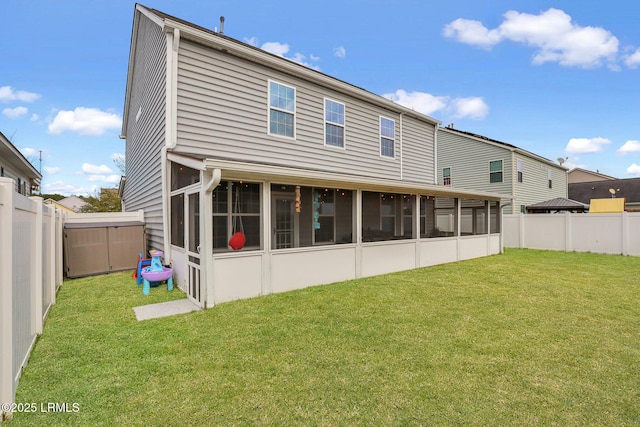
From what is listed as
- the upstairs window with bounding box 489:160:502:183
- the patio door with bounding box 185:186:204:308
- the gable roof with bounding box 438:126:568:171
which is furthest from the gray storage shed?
the gable roof with bounding box 438:126:568:171

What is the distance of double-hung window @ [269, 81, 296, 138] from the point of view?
7.64m

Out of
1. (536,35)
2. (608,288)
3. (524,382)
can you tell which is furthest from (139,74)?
(536,35)

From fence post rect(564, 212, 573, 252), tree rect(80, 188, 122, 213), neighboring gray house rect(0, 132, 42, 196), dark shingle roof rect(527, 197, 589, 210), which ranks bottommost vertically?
fence post rect(564, 212, 573, 252)

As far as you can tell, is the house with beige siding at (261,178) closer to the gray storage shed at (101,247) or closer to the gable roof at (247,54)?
the gable roof at (247,54)

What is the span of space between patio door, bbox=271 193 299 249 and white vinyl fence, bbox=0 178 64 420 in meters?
3.39

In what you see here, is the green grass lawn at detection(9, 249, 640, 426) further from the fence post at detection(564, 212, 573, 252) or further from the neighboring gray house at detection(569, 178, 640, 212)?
the neighboring gray house at detection(569, 178, 640, 212)

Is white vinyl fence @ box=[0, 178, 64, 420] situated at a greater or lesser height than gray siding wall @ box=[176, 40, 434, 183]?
lesser

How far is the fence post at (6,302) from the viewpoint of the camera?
6.88ft

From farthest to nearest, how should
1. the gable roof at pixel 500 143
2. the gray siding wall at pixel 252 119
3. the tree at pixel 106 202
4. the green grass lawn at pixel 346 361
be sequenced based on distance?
the tree at pixel 106 202
the gable roof at pixel 500 143
the gray siding wall at pixel 252 119
the green grass lawn at pixel 346 361

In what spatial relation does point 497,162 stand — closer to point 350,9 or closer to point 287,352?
point 350,9

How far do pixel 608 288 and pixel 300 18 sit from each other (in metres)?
12.9

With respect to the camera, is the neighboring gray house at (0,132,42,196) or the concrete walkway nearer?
the concrete walkway

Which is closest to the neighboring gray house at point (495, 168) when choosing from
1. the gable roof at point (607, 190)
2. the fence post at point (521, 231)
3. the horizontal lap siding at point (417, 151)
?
the fence post at point (521, 231)

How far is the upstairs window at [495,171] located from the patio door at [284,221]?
555 inches
